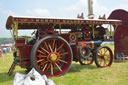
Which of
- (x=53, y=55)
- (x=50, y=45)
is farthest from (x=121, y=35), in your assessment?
(x=53, y=55)

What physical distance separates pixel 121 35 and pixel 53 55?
5.80 meters

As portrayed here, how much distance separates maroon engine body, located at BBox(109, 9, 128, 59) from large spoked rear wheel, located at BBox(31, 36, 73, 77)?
486 cm

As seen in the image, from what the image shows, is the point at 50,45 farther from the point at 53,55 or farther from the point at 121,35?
the point at 121,35

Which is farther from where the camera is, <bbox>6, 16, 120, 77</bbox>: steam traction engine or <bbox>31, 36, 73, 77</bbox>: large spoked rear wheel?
<bbox>31, 36, 73, 77</bbox>: large spoked rear wheel

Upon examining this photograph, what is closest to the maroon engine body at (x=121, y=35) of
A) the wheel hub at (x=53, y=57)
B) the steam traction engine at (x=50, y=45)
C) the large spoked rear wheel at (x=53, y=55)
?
the steam traction engine at (x=50, y=45)

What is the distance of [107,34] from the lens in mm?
6738

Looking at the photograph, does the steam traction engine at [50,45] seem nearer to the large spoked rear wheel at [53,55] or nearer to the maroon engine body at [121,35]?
the large spoked rear wheel at [53,55]

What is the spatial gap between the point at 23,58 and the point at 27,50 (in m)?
0.30

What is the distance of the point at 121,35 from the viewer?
8.98 meters

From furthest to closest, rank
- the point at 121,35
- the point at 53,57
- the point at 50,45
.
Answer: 1. the point at 121,35
2. the point at 50,45
3. the point at 53,57

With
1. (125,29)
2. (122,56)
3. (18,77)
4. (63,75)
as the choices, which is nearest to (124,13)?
(125,29)

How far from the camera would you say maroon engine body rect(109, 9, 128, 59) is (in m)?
8.70

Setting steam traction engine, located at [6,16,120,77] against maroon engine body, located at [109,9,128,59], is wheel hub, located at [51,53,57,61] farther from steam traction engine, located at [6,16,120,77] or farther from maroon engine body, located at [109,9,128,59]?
maroon engine body, located at [109,9,128,59]

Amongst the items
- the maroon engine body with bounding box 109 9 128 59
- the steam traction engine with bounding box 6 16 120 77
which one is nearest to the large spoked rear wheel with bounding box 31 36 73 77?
the steam traction engine with bounding box 6 16 120 77
